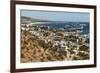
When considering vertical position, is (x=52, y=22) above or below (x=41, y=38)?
above

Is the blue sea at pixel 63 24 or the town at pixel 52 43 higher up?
the blue sea at pixel 63 24

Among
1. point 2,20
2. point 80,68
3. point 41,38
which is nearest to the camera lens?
point 2,20

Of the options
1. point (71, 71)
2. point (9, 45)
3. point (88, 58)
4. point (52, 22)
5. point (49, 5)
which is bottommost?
point (71, 71)

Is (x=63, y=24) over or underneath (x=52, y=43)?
over

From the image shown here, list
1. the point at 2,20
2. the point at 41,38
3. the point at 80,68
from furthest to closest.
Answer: the point at 80,68, the point at 41,38, the point at 2,20

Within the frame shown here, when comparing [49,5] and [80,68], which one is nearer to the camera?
[49,5]

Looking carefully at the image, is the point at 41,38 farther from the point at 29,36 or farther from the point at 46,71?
the point at 46,71

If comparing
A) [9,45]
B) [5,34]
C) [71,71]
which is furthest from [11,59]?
[71,71]

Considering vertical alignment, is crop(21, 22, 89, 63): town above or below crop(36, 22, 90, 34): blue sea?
below
